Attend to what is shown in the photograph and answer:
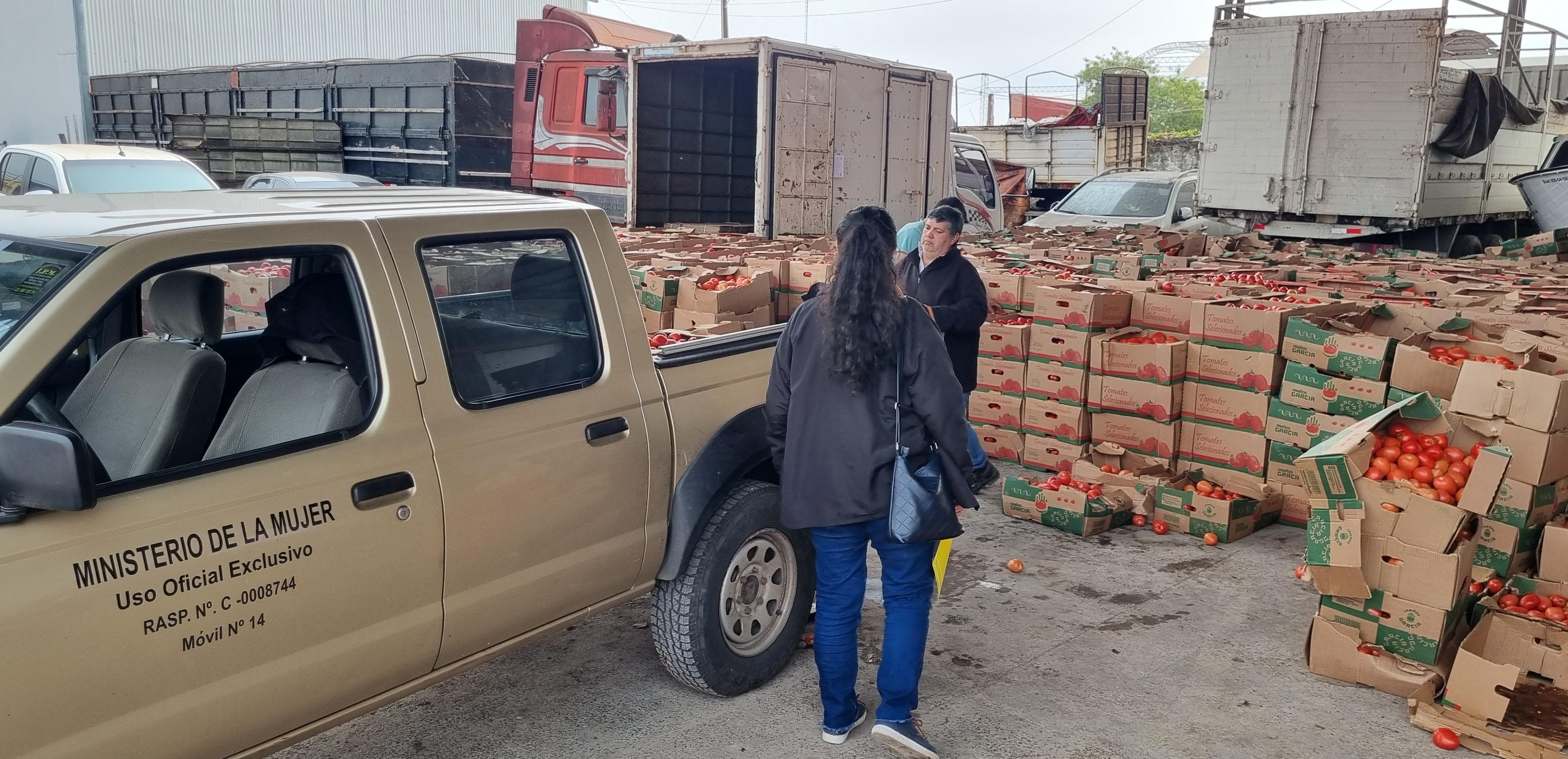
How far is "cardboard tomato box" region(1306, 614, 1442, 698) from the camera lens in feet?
14.3

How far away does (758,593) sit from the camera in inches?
170

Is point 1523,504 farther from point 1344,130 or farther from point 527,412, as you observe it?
point 1344,130

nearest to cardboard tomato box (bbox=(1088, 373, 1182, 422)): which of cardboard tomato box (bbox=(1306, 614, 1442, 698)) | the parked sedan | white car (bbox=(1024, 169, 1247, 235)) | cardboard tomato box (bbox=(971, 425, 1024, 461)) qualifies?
cardboard tomato box (bbox=(971, 425, 1024, 461))

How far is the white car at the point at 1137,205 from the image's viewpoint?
1523cm

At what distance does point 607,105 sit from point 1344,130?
8.84 m

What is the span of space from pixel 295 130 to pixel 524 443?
662 inches

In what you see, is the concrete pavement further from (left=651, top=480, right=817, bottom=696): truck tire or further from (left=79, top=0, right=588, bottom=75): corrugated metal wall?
(left=79, top=0, right=588, bottom=75): corrugated metal wall

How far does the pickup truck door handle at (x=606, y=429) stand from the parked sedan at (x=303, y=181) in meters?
11.2

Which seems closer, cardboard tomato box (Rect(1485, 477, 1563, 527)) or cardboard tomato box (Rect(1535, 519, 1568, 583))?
cardboard tomato box (Rect(1535, 519, 1568, 583))

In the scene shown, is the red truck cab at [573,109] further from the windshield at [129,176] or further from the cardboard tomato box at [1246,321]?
the cardboard tomato box at [1246,321]

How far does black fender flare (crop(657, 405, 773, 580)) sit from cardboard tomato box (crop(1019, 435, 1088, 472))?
11.6 feet

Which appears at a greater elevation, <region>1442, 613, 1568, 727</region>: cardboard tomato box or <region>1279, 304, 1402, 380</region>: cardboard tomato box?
<region>1279, 304, 1402, 380</region>: cardboard tomato box

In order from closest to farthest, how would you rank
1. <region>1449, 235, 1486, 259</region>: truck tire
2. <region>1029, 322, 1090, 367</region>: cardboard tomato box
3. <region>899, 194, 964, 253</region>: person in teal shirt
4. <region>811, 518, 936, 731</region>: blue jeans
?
Answer: <region>811, 518, 936, 731</region>: blue jeans → <region>899, 194, 964, 253</region>: person in teal shirt → <region>1029, 322, 1090, 367</region>: cardboard tomato box → <region>1449, 235, 1486, 259</region>: truck tire

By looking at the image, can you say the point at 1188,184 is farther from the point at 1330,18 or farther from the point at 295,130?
the point at 295,130
